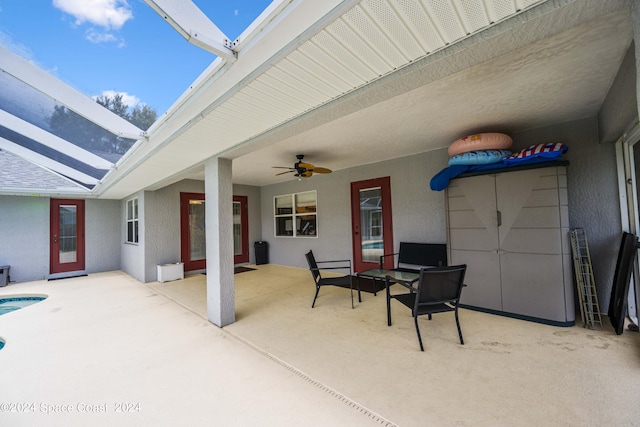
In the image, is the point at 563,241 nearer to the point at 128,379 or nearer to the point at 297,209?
the point at 128,379

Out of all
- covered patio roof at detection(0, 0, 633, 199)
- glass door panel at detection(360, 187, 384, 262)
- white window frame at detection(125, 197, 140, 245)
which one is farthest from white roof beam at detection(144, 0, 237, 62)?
white window frame at detection(125, 197, 140, 245)

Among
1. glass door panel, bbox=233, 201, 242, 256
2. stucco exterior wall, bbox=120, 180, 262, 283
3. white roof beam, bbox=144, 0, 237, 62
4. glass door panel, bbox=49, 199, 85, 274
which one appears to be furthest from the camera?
glass door panel, bbox=233, 201, 242, 256

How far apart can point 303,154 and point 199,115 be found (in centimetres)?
252

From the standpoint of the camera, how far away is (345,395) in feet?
6.23

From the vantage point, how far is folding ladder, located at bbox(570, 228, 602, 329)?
293cm

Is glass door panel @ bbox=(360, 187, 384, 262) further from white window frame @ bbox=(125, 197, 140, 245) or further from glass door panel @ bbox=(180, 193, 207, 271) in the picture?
white window frame @ bbox=(125, 197, 140, 245)

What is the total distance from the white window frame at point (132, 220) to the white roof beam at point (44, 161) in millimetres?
1048

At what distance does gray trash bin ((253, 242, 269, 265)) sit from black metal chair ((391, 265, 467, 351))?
19.4 feet

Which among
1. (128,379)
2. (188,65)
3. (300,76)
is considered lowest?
(128,379)

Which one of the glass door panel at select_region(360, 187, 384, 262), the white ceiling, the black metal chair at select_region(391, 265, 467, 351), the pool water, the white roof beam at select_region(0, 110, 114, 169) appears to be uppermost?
the white roof beam at select_region(0, 110, 114, 169)

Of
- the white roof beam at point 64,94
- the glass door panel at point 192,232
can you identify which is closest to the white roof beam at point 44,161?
the glass door panel at point 192,232

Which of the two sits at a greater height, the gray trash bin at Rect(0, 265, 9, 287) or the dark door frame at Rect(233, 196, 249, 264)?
the dark door frame at Rect(233, 196, 249, 264)

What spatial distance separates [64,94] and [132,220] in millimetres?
5106

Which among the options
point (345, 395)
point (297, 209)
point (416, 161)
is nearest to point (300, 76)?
point (345, 395)
